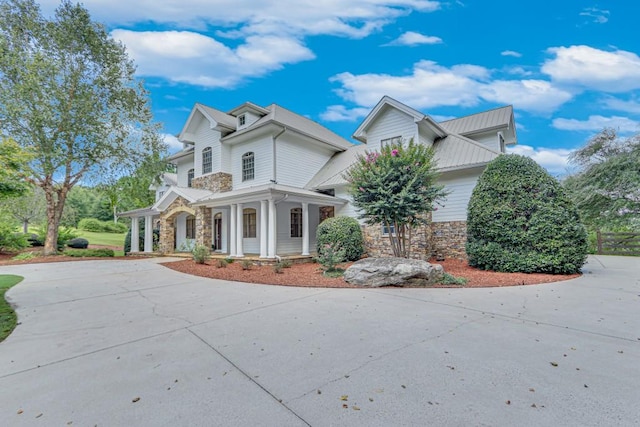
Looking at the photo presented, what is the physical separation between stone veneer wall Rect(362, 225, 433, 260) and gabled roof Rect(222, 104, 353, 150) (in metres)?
6.03

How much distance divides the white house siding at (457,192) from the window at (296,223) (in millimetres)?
6992

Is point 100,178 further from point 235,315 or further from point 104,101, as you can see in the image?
point 235,315

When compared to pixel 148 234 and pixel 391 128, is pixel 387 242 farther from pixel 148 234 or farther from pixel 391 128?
pixel 148 234

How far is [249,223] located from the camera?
628 inches

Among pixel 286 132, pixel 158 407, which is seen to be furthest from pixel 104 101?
pixel 158 407

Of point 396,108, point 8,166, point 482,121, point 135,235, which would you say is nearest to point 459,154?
point 396,108

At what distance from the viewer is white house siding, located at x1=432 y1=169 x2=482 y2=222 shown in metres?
12.3

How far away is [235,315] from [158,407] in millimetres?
2759

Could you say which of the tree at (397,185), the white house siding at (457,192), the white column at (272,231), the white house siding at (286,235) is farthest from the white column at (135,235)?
the white house siding at (457,192)

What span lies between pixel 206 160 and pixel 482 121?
16.0m

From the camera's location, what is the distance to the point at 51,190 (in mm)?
16078

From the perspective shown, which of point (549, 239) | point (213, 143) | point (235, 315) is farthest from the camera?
point (213, 143)

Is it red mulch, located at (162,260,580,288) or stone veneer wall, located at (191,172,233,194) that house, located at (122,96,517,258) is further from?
red mulch, located at (162,260,580,288)

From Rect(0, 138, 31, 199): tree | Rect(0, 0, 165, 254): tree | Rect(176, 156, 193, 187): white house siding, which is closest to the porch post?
Rect(0, 138, 31, 199): tree
